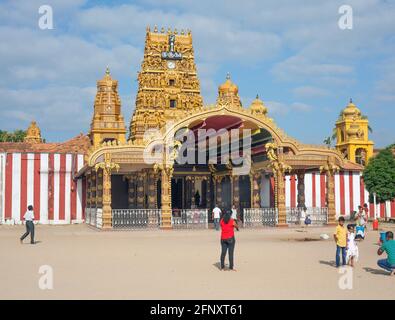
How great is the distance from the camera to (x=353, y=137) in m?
41.2

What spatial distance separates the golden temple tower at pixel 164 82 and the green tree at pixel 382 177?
14.0 m

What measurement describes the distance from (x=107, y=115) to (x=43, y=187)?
9632mm

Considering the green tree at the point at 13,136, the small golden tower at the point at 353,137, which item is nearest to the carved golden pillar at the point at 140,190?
the small golden tower at the point at 353,137

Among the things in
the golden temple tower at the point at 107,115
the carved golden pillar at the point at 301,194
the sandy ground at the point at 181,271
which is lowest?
the sandy ground at the point at 181,271

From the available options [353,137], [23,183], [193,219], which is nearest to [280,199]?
[193,219]

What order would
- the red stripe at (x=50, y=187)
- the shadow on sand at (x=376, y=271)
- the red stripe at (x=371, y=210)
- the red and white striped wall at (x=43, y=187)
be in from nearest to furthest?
the shadow on sand at (x=376, y=271)
the red and white striped wall at (x=43, y=187)
the red stripe at (x=50, y=187)
the red stripe at (x=371, y=210)

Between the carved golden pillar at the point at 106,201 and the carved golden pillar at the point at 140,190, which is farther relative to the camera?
the carved golden pillar at the point at 140,190

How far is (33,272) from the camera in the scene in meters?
11.2

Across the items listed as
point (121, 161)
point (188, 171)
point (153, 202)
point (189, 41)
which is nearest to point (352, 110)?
point (189, 41)

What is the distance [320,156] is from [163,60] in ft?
62.3

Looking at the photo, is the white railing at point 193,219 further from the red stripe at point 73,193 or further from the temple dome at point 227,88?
the temple dome at point 227,88

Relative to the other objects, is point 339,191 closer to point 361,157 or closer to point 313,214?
point 361,157

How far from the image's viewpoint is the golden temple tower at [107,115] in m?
39.1

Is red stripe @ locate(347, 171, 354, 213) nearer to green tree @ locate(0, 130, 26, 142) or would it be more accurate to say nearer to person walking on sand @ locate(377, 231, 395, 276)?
person walking on sand @ locate(377, 231, 395, 276)
